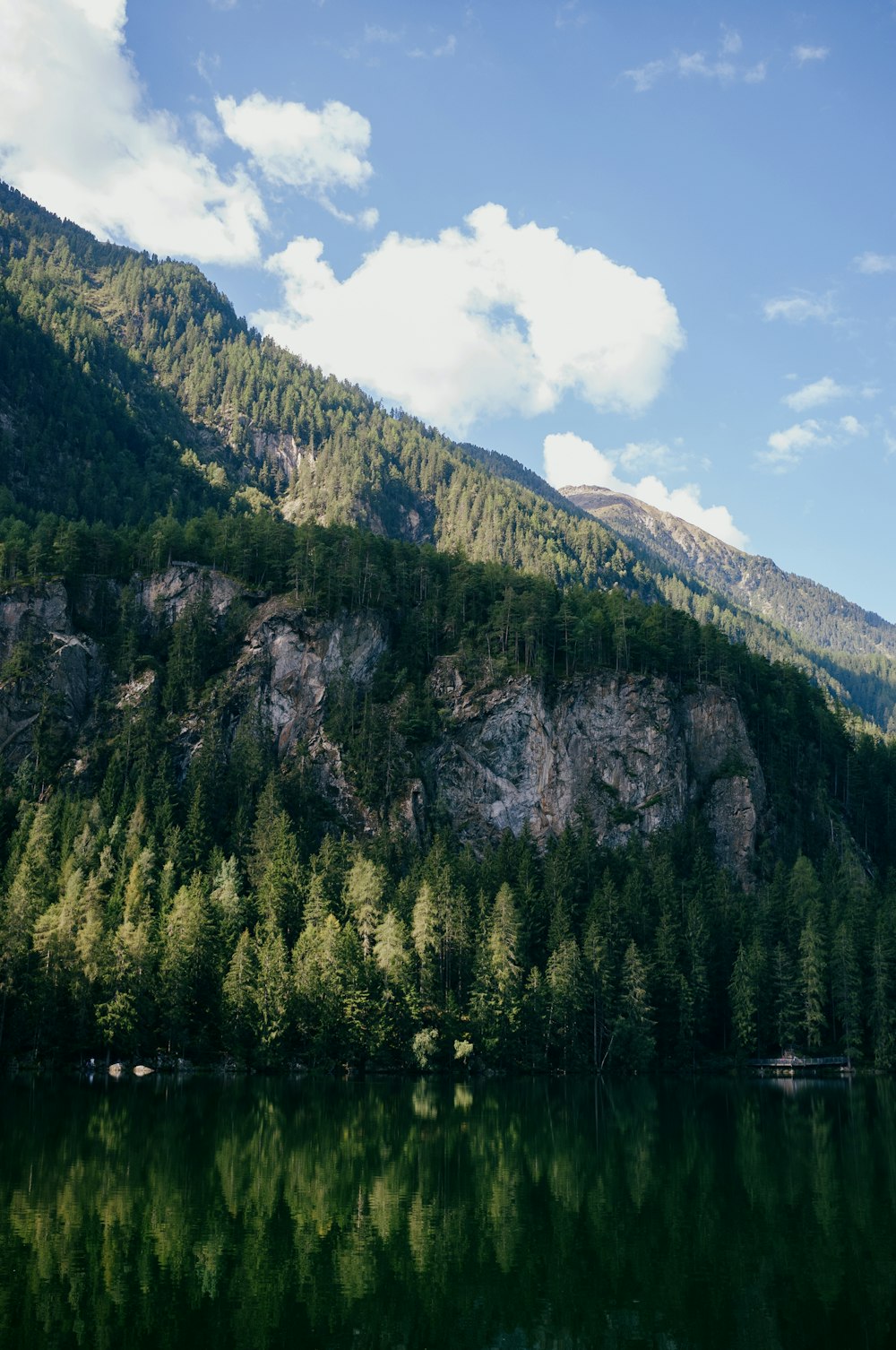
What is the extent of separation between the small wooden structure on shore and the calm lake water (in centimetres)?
A: 4132

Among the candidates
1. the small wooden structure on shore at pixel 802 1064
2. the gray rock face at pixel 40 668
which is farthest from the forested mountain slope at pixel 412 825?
the small wooden structure on shore at pixel 802 1064

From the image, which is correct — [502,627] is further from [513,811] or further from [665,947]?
[665,947]

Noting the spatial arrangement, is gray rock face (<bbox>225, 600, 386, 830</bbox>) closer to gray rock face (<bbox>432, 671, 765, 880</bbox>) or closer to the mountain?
the mountain

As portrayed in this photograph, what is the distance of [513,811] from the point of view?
449 ft

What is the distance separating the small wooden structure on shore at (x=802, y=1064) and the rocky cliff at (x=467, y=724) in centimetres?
3151

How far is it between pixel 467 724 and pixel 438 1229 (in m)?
106

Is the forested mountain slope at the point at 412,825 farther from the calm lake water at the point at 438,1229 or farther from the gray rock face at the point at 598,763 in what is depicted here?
the calm lake water at the point at 438,1229

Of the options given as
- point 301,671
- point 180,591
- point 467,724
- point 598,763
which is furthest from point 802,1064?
point 180,591

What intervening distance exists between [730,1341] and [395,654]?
125316 mm

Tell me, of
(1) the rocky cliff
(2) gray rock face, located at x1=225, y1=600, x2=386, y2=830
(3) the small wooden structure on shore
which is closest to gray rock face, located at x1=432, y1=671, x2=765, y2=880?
(1) the rocky cliff

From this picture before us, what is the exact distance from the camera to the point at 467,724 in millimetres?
141625

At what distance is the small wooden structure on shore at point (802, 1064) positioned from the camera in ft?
340

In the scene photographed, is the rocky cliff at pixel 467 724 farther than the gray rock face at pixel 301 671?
No

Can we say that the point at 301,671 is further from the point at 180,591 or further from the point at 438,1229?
the point at 438,1229
